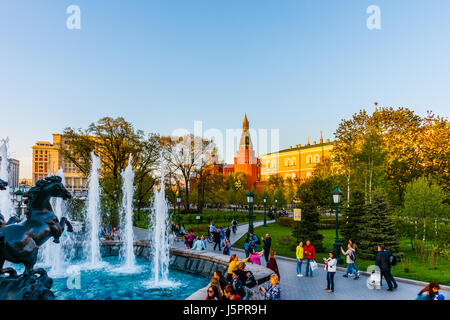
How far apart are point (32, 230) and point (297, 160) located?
9022cm

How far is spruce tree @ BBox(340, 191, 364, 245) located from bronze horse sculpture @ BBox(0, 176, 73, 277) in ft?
51.5

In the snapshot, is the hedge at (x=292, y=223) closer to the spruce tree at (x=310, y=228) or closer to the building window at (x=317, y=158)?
the spruce tree at (x=310, y=228)

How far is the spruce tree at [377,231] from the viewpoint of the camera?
15.6 m

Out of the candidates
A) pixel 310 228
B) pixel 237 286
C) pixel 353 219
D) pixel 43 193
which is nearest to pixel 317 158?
pixel 353 219

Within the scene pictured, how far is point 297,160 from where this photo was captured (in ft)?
306

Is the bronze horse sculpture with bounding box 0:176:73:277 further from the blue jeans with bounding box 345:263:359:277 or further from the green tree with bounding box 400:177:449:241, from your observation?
the green tree with bounding box 400:177:449:241

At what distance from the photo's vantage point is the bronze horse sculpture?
6387mm

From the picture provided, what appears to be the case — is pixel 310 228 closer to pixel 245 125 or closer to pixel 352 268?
pixel 352 268

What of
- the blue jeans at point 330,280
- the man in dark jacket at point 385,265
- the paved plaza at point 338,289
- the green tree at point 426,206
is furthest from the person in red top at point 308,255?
the green tree at point 426,206

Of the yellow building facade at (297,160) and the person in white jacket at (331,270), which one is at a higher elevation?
the yellow building facade at (297,160)

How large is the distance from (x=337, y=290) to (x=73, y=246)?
1433 cm

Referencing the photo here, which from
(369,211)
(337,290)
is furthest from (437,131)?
(337,290)

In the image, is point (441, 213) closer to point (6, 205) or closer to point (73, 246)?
point (73, 246)

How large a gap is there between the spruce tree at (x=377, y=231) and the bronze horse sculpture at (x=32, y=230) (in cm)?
1408
